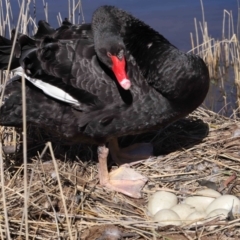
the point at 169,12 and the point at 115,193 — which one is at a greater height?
the point at 169,12

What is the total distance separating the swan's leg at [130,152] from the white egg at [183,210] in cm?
61

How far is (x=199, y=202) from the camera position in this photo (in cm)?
262

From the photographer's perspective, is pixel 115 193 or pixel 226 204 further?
pixel 115 193

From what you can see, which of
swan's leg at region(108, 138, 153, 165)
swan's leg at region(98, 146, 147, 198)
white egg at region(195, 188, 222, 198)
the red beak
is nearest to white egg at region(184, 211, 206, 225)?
white egg at region(195, 188, 222, 198)

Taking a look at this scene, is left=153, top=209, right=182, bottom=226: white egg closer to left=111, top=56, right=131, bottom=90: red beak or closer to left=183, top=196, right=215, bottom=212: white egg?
left=183, top=196, right=215, bottom=212: white egg

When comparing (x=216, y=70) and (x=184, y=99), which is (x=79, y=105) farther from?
(x=216, y=70)

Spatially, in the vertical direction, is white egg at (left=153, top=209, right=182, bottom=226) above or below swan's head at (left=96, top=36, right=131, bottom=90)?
below

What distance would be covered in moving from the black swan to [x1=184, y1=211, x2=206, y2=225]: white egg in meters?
0.44

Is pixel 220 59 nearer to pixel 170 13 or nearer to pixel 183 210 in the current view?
pixel 170 13

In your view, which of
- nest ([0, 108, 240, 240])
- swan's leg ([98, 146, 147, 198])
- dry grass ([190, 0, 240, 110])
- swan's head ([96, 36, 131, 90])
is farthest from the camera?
dry grass ([190, 0, 240, 110])

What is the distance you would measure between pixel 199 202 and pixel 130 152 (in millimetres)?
676

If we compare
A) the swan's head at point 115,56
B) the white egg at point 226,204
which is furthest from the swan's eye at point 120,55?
the white egg at point 226,204

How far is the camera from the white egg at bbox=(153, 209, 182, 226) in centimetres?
237

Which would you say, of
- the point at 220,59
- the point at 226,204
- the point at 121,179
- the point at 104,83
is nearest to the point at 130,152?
the point at 121,179
